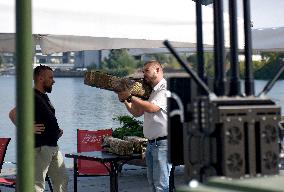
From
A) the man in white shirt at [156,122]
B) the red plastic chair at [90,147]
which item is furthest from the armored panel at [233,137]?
the red plastic chair at [90,147]

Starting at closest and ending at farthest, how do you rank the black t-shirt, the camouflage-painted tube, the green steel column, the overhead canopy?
the green steel column, the overhead canopy, the camouflage-painted tube, the black t-shirt

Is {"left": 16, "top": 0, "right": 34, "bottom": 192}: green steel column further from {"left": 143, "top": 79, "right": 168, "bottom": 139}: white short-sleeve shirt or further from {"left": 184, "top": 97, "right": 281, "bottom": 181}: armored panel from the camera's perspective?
{"left": 143, "top": 79, "right": 168, "bottom": 139}: white short-sleeve shirt

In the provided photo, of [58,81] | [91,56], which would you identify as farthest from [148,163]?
[58,81]

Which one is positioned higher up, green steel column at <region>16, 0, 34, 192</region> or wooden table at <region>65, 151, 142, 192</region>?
green steel column at <region>16, 0, 34, 192</region>

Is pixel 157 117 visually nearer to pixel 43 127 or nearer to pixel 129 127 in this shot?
pixel 43 127

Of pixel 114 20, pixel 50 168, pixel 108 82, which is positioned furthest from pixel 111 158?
pixel 114 20

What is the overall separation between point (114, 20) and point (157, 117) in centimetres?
103

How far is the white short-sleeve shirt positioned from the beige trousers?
95 cm

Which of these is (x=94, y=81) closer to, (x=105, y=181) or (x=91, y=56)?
(x=105, y=181)

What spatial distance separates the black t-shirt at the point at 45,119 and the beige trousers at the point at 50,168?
2.8 inches

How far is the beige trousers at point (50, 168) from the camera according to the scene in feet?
24.7

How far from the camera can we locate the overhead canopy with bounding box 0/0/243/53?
659 cm

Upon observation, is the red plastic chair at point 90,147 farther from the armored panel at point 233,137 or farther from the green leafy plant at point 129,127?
the armored panel at point 233,137

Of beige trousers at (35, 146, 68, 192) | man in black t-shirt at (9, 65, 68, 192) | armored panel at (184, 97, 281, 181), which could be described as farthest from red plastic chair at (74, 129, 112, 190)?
armored panel at (184, 97, 281, 181)
